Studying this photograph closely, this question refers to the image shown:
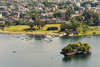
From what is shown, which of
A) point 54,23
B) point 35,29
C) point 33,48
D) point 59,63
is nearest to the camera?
point 59,63

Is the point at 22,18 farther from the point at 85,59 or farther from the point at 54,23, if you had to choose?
the point at 85,59

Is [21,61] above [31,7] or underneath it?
underneath

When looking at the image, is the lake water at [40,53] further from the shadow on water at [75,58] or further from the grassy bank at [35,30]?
the grassy bank at [35,30]

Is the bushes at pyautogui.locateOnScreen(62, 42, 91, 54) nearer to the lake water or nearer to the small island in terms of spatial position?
the small island

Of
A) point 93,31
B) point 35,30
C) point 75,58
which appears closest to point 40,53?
point 75,58

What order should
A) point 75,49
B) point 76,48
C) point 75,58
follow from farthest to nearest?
point 76,48 < point 75,49 < point 75,58

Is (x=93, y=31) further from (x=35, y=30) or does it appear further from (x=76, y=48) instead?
(x=76, y=48)

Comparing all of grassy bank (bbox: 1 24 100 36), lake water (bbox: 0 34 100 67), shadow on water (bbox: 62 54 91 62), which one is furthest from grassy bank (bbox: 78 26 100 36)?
shadow on water (bbox: 62 54 91 62)

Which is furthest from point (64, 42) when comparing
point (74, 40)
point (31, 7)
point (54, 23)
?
point (31, 7)
